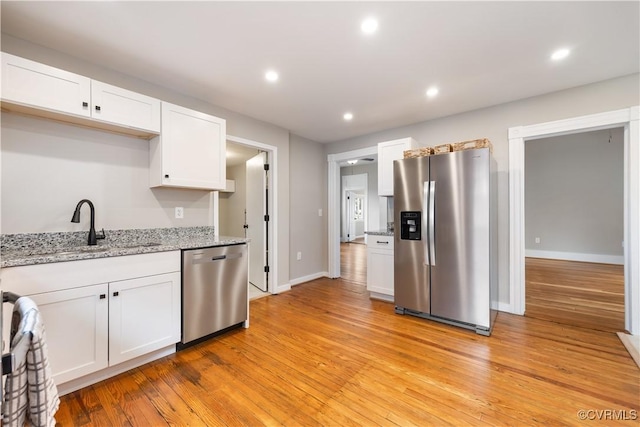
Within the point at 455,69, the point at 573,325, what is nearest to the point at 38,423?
the point at 455,69

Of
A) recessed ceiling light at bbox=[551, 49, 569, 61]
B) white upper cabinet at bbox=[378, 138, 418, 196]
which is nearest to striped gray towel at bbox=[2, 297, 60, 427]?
white upper cabinet at bbox=[378, 138, 418, 196]

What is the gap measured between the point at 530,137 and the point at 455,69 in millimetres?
1428

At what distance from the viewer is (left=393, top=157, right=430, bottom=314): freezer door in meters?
2.97

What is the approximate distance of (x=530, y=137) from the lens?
10.2 ft

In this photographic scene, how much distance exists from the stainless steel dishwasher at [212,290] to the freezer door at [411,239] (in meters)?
1.78

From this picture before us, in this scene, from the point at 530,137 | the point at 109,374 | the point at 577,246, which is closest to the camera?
the point at 109,374

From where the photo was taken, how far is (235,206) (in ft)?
16.5

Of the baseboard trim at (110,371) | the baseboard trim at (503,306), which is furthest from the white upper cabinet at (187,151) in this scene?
the baseboard trim at (503,306)

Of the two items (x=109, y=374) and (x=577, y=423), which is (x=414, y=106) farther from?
(x=109, y=374)

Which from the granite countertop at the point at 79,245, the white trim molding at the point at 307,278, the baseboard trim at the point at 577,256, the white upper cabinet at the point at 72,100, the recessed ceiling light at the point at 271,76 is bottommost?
the white trim molding at the point at 307,278

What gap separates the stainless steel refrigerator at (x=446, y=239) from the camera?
2656 millimetres

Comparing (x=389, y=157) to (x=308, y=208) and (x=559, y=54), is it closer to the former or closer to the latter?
(x=308, y=208)

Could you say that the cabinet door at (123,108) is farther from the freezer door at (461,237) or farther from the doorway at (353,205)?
the doorway at (353,205)

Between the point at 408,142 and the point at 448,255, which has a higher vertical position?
the point at 408,142
